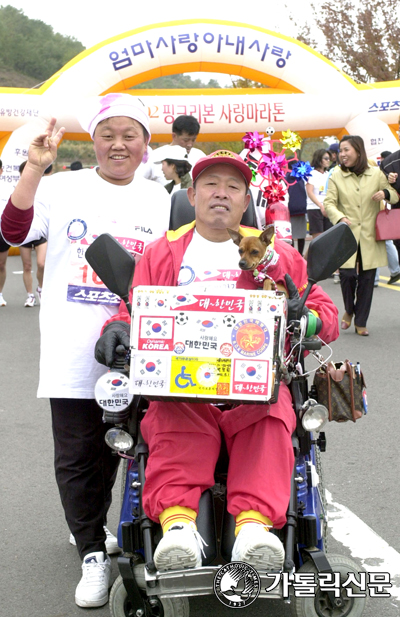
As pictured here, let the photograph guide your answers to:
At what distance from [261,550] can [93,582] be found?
3.45ft

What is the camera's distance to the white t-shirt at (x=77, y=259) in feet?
10.4

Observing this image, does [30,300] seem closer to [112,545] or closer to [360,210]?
[360,210]

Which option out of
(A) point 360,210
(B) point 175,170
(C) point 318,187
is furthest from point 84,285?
(C) point 318,187

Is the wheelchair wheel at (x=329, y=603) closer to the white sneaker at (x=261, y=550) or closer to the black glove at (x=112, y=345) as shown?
the white sneaker at (x=261, y=550)

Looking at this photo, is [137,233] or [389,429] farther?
[389,429]

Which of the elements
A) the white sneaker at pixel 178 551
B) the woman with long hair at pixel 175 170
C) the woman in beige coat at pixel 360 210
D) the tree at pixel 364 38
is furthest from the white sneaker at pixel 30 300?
the tree at pixel 364 38

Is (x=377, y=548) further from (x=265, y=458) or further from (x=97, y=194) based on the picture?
(x=97, y=194)

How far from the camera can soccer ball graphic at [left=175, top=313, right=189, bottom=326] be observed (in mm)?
2482

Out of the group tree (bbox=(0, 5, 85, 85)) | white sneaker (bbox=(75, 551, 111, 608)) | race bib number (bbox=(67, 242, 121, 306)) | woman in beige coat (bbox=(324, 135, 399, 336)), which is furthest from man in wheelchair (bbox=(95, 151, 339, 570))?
tree (bbox=(0, 5, 85, 85))

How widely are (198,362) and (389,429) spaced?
3.12m

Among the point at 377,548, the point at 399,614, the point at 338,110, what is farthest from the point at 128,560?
the point at 338,110

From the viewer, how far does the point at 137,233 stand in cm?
325

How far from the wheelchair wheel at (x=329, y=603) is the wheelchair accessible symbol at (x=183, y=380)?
726 mm

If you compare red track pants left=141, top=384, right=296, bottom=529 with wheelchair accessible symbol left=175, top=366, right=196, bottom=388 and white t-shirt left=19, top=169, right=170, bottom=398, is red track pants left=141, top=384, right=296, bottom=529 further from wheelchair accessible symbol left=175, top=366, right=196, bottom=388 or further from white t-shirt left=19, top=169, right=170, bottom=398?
white t-shirt left=19, top=169, right=170, bottom=398
